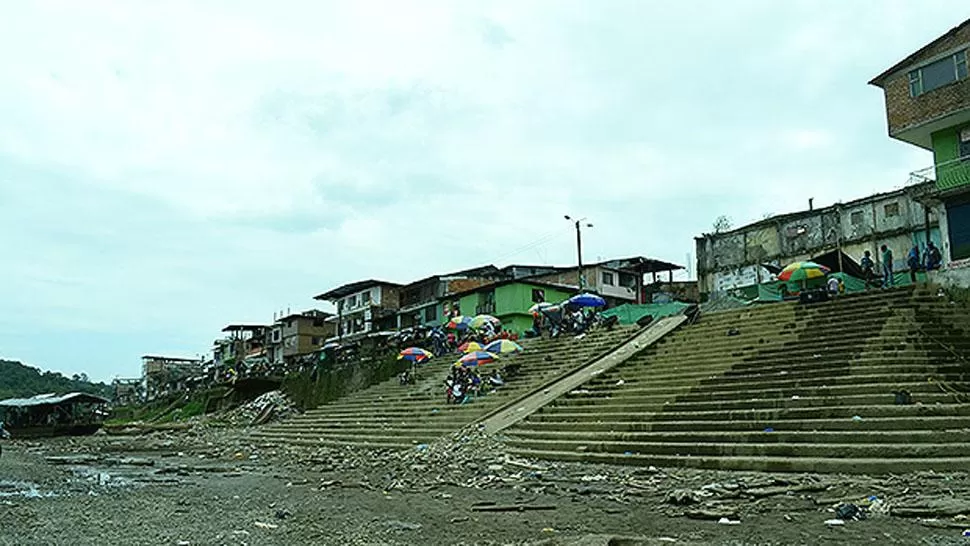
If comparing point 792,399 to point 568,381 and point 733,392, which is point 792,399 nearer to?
point 733,392

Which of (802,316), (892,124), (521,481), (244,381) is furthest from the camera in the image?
(244,381)

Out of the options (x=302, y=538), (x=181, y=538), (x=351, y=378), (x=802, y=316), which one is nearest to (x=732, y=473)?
(x=302, y=538)

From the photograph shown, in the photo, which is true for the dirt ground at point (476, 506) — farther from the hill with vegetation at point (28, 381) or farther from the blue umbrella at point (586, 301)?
the hill with vegetation at point (28, 381)

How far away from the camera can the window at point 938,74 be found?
948 inches

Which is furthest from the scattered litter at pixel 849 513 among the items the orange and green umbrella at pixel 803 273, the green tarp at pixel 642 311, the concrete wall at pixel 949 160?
the green tarp at pixel 642 311

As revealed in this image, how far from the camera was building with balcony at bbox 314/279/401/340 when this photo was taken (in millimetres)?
60219

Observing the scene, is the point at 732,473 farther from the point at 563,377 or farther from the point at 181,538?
the point at 563,377

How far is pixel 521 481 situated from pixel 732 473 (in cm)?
378

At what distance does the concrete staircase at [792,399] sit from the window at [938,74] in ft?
26.6

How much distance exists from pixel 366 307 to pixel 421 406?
35.9 metres

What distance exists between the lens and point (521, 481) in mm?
13977

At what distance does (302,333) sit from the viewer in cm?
7069

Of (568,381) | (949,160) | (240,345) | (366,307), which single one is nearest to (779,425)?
(568,381)

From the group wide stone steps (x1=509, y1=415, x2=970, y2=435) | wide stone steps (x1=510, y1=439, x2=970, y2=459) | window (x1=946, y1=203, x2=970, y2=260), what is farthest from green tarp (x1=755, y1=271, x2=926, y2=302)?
wide stone steps (x1=510, y1=439, x2=970, y2=459)
